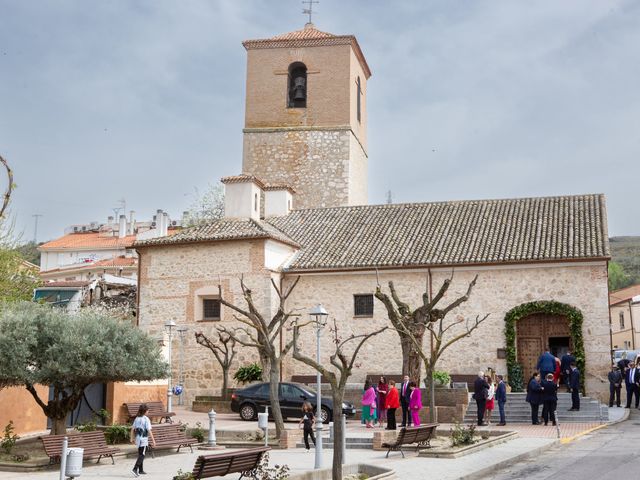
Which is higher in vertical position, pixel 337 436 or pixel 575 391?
pixel 575 391

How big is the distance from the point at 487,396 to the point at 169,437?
8.98m

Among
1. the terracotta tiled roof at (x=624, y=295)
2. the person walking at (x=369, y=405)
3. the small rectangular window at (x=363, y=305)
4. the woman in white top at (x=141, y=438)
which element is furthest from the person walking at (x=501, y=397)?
the terracotta tiled roof at (x=624, y=295)

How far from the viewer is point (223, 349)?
97.6 ft

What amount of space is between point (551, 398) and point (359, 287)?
9.75 meters

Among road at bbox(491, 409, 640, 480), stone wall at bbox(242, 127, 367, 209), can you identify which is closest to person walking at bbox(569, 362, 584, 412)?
road at bbox(491, 409, 640, 480)

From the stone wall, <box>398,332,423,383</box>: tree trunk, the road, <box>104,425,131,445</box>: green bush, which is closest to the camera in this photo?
the road

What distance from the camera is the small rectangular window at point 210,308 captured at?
30359 mm

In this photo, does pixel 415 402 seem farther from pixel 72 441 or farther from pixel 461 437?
pixel 72 441

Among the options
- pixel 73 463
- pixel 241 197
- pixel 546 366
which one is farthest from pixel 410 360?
pixel 241 197

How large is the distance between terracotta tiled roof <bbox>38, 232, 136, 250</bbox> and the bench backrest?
209 ft

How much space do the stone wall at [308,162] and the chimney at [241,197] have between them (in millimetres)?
6171

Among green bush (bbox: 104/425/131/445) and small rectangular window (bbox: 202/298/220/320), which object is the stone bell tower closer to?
small rectangular window (bbox: 202/298/220/320)

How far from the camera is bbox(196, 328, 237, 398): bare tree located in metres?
27.8

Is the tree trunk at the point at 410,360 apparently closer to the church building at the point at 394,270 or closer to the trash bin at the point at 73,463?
the church building at the point at 394,270
